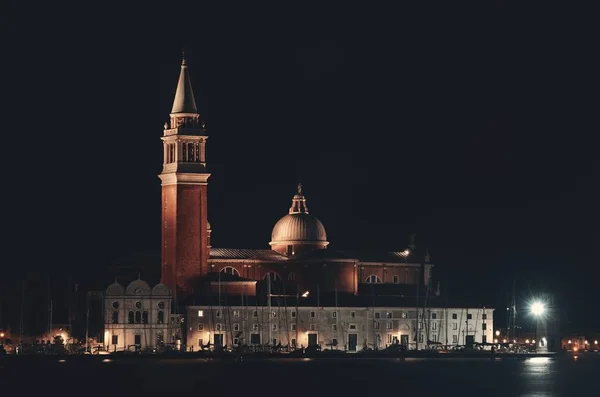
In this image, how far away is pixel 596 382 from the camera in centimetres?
17762

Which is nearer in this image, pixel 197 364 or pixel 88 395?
pixel 88 395

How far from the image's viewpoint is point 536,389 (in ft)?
560

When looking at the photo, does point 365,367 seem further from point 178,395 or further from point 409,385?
point 178,395

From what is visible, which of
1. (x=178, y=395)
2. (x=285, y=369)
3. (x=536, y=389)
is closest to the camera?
(x=178, y=395)

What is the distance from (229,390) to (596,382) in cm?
2650

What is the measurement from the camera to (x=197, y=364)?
652ft

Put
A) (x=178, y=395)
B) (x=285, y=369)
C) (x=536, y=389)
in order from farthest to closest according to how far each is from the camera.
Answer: (x=285, y=369), (x=536, y=389), (x=178, y=395)

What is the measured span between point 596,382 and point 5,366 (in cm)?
4539

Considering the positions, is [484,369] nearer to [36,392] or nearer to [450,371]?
[450,371]

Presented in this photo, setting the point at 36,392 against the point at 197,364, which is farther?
the point at 197,364

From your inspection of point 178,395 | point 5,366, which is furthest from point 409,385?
point 5,366

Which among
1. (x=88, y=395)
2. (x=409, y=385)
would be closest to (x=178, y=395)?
(x=88, y=395)

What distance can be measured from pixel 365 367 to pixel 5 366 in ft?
84.7

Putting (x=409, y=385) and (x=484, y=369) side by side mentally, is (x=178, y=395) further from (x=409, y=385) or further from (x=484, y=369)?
(x=484, y=369)
